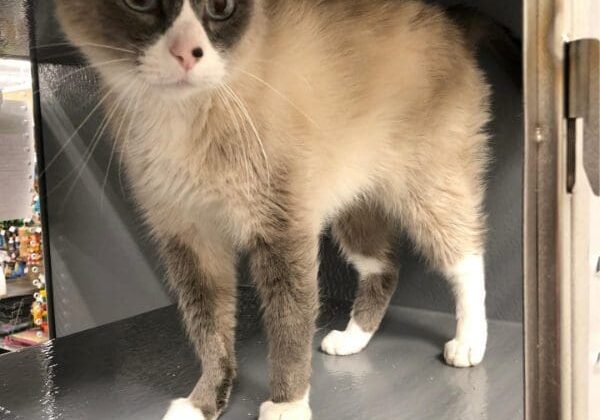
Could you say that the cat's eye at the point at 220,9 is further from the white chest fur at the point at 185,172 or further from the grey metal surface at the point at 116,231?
the grey metal surface at the point at 116,231

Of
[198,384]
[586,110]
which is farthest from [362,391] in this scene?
[586,110]

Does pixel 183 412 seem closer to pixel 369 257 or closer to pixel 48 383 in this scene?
pixel 48 383

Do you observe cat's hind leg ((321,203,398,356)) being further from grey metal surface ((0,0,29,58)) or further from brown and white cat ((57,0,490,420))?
grey metal surface ((0,0,29,58))

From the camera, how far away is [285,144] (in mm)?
965

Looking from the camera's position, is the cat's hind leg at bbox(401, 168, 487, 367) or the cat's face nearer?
the cat's face

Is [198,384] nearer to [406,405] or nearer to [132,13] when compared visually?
[406,405]

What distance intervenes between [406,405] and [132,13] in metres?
0.83

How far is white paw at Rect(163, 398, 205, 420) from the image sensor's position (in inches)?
39.0

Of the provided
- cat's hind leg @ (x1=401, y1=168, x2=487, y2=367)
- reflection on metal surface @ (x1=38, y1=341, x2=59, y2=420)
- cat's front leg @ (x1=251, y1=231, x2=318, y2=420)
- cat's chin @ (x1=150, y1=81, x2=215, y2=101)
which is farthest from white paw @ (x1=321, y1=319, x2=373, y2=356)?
cat's chin @ (x1=150, y1=81, x2=215, y2=101)

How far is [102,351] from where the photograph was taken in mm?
1351

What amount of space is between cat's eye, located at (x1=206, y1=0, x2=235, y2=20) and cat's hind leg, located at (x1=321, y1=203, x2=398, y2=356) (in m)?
0.68

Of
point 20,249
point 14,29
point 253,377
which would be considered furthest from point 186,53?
point 20,249

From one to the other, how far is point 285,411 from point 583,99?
0.67 m

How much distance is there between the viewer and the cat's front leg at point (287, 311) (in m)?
0.98
